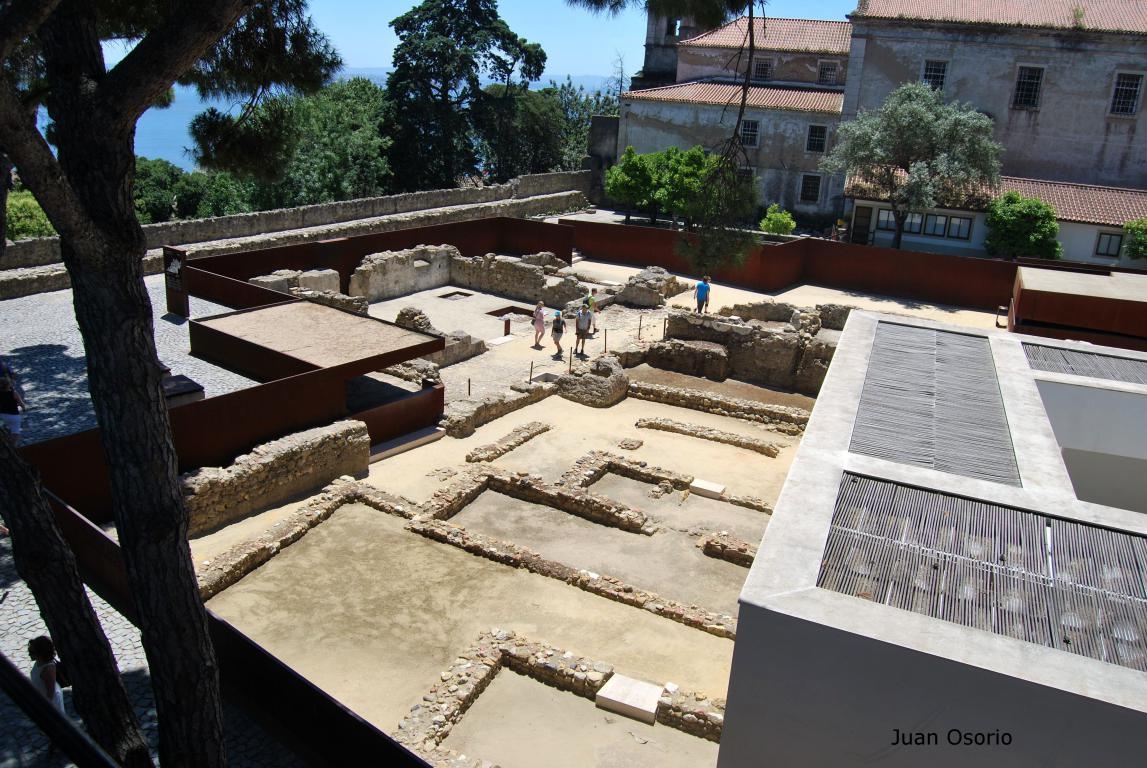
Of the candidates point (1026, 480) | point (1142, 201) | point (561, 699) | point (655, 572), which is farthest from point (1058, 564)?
point (1142, 201)

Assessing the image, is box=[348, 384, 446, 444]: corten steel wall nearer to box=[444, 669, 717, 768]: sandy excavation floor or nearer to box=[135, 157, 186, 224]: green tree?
box=[444, 669, 717, 768]: sandy excavation floor

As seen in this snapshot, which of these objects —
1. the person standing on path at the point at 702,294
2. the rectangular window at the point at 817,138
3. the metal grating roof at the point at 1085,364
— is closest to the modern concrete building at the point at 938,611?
the metal grating roof at the point at 1085,364

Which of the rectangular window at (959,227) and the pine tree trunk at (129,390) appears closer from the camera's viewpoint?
the pine tree trunk at (129,390)

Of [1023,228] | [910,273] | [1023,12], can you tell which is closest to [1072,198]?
[1023,228]

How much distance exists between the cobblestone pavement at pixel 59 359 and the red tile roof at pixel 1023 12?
96.5ft

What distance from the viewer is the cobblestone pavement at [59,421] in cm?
704

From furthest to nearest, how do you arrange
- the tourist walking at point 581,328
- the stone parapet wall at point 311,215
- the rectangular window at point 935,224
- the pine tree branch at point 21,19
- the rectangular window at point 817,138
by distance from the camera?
1. the rectangular window at point 817,138
2. the rectangular window at point 935,224
3. the stone parapet wall at point 311,215
4. the tourist walking at point 581,328
5. the pine tree branch at point 21,19

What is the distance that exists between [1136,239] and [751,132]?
641 inches

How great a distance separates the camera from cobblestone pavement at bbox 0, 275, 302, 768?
23.1 feet

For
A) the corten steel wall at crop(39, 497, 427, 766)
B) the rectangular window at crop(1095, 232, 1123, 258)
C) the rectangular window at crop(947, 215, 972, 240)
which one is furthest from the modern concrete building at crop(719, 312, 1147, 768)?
the rectangular window at crop(947, 215, 972, 240)

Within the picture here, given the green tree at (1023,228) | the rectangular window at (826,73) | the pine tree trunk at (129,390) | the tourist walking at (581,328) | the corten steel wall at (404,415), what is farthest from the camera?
the rectangular window at (826,73)

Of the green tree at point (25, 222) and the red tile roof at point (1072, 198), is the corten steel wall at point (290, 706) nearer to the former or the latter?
the green tree at point (25, 222)

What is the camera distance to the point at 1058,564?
269 inches

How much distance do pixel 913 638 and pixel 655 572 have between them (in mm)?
5851
